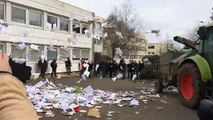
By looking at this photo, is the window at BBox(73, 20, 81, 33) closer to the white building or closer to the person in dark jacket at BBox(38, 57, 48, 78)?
the white building

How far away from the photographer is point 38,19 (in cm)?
3381

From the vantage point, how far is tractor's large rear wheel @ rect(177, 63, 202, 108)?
1243 cm

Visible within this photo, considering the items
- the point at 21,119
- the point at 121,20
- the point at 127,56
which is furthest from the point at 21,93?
the point at 127,56

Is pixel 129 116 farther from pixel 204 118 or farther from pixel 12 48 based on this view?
pixel 12 48

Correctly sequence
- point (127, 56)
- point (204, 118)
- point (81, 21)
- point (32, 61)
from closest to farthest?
1. point (204, 118)
2. point (32, 61)
3. point (81, 21)
4. point (127, 56)

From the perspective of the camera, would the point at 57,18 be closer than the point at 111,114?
No

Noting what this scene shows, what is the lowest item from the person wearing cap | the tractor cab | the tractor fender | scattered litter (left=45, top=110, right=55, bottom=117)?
scattered litter (left=45, top=110, right=55, bottom=117)

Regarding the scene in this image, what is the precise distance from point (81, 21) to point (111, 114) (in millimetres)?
30289

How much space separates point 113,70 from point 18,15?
8266 mm

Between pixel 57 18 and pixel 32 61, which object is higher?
pixel 57 18

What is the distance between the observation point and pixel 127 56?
65.1m

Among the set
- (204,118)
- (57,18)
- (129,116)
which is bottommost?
(129,116)

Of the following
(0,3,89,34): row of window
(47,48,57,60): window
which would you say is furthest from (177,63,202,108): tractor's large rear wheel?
(47,48,57,60): window

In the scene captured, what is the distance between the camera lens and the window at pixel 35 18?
108ft
